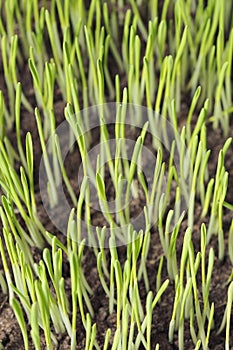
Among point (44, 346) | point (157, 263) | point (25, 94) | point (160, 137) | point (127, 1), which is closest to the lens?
point (44, 346)

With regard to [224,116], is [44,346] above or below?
below

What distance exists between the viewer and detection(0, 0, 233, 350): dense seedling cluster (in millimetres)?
1207

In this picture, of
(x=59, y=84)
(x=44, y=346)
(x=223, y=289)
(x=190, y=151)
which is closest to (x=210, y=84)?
(x=190, y=151)

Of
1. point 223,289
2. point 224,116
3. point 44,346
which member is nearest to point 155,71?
point 224,116

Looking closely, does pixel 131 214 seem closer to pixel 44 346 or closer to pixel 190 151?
pixel 190 151

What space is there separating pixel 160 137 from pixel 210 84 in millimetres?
160

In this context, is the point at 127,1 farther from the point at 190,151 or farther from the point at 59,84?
the point at 190,151

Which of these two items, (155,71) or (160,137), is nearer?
(160,137)

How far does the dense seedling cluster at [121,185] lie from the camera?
1207 mm

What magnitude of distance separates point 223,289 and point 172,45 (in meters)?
0.60

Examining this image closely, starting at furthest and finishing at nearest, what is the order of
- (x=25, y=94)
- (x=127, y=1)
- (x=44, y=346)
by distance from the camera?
1. (x=127, y=1)
2. (x=25, y=94)
3. (x=44, y=346)

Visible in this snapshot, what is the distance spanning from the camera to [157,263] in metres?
1.41

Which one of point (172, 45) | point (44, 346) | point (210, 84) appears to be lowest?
point (44, 346)

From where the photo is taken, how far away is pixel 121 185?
4.28 feet
